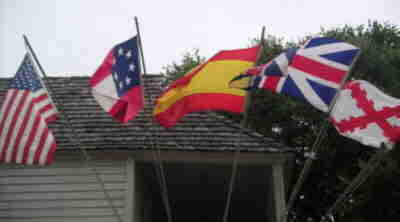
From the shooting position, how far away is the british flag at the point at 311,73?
6379mm

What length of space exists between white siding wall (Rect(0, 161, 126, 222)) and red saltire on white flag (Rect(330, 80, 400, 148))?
388 centimetres

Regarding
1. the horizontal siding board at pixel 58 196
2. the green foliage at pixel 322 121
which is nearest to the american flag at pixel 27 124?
the horizontal siding board at pixel 58 196

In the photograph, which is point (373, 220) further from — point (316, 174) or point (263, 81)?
point (263, 81)

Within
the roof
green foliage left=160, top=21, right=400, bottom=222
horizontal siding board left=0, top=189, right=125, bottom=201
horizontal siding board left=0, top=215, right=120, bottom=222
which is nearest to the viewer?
horizontal siding board left=0, top=215, right=120, bottom=222

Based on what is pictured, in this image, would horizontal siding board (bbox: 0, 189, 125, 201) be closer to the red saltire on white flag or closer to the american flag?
the american flag

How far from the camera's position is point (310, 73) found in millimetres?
6473

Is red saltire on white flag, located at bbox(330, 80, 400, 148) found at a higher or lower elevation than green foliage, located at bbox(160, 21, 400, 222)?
higher

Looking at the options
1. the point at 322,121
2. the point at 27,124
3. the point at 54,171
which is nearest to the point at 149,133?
the point at 54,171

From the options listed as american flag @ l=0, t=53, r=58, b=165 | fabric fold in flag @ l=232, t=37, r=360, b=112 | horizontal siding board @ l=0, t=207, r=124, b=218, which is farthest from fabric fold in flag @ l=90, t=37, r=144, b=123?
horizontal siding board @ l=0, t=207, r=124, b=218

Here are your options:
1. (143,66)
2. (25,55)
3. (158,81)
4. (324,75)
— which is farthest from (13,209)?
(324,75)

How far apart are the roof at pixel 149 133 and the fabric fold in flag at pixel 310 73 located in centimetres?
206

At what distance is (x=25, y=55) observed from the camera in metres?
7.11

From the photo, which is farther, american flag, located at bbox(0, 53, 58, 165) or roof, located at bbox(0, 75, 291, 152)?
roof, located at bbox(0, 75, 291, 152)

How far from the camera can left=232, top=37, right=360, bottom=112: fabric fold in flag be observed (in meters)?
6.38
